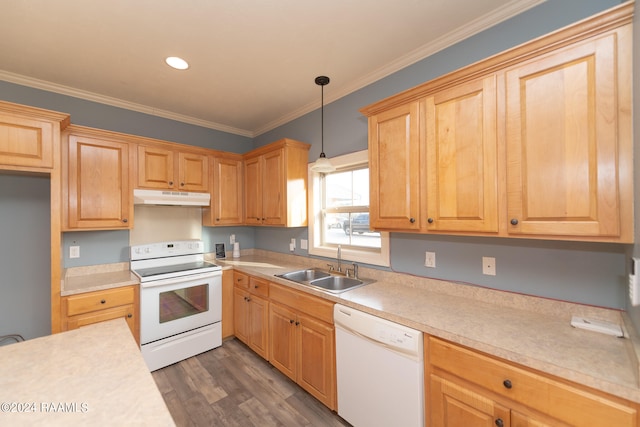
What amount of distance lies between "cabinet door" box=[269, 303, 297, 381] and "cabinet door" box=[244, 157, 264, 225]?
4.03 feet

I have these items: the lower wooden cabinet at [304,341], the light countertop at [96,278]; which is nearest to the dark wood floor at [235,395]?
the lower wooden cabinet at [304,341]

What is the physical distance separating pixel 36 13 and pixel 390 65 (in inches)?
95.5

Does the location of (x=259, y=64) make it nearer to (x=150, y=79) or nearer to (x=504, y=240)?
(x=150, y=79)

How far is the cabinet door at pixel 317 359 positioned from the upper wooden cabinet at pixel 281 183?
1.16 metres

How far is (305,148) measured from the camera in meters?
3.01

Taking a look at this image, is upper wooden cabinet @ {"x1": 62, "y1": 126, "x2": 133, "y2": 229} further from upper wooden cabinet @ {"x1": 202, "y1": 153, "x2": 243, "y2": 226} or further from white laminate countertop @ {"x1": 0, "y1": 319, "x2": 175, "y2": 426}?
white laminate countertop @ {"x1": 0, "y1": 319, "x2": 175, "y2": 426}

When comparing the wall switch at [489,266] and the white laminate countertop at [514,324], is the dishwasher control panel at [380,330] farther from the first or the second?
the wall switch at [489,266]

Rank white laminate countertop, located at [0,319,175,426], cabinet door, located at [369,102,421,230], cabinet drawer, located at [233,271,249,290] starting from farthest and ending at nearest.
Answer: cabinet drawer, located at [233,271,249,290]
cabinet door, located at [369,102,421,230]
white laminate countertop, located at [0,319,175,426]

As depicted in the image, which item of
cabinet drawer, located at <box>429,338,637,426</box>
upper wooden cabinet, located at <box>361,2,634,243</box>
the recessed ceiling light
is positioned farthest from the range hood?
cabinet drawer, located at <box>429,338,637,426</box>

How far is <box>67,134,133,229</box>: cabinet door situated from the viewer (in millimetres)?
2340

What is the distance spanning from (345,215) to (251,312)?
4.62ft

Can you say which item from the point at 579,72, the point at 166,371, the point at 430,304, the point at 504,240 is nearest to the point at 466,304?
the point at 430,304

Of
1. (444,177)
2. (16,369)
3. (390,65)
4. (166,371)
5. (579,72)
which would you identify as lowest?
(166,371)

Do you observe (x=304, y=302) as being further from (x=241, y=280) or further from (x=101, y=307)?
(x=101, y=307)
